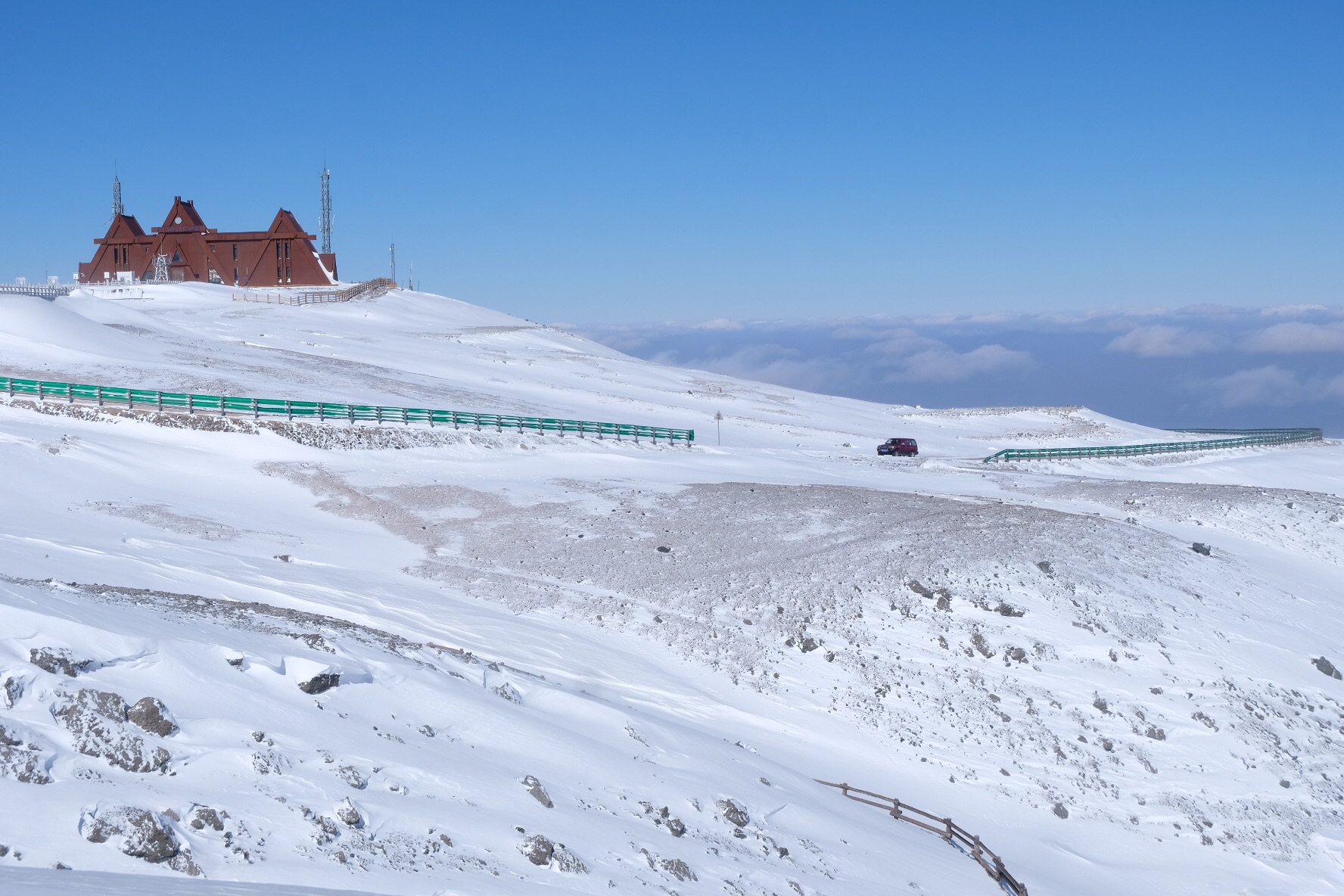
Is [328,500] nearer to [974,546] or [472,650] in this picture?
[472,650]

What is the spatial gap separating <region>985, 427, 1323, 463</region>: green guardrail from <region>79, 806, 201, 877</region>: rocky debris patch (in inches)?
1840

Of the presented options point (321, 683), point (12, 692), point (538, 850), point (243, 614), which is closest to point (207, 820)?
point (12, 692)

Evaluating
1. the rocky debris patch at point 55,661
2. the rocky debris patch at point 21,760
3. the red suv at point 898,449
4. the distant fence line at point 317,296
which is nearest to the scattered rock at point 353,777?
the rocky debris patch at point 21,760

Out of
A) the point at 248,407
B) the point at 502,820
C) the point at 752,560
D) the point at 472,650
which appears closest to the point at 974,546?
the point at 752,560

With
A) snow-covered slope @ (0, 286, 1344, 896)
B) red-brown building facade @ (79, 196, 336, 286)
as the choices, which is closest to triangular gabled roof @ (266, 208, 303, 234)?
red-brown building facade @ (79, 196, 336, 286)

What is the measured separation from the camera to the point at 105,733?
37.3 feet

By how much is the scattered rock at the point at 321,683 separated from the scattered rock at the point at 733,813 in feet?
19.2

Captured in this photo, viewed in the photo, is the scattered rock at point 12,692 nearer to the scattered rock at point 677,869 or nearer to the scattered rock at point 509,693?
the scattered rock at point 509,693

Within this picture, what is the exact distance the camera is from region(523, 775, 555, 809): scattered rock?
13227mm

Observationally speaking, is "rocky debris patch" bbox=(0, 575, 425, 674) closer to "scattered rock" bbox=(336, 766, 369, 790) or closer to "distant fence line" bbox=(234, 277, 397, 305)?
"scattered rock" bbox=(336, 766, 369, 790)

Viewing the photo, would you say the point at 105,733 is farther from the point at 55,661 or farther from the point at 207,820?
the point at 207,820

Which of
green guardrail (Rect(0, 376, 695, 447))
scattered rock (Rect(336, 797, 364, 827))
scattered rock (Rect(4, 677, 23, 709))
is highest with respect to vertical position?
green guardrail (Rect(0, 376, 695, 447))

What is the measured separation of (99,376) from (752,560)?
3427cm

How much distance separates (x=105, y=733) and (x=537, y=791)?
16.9 ft
